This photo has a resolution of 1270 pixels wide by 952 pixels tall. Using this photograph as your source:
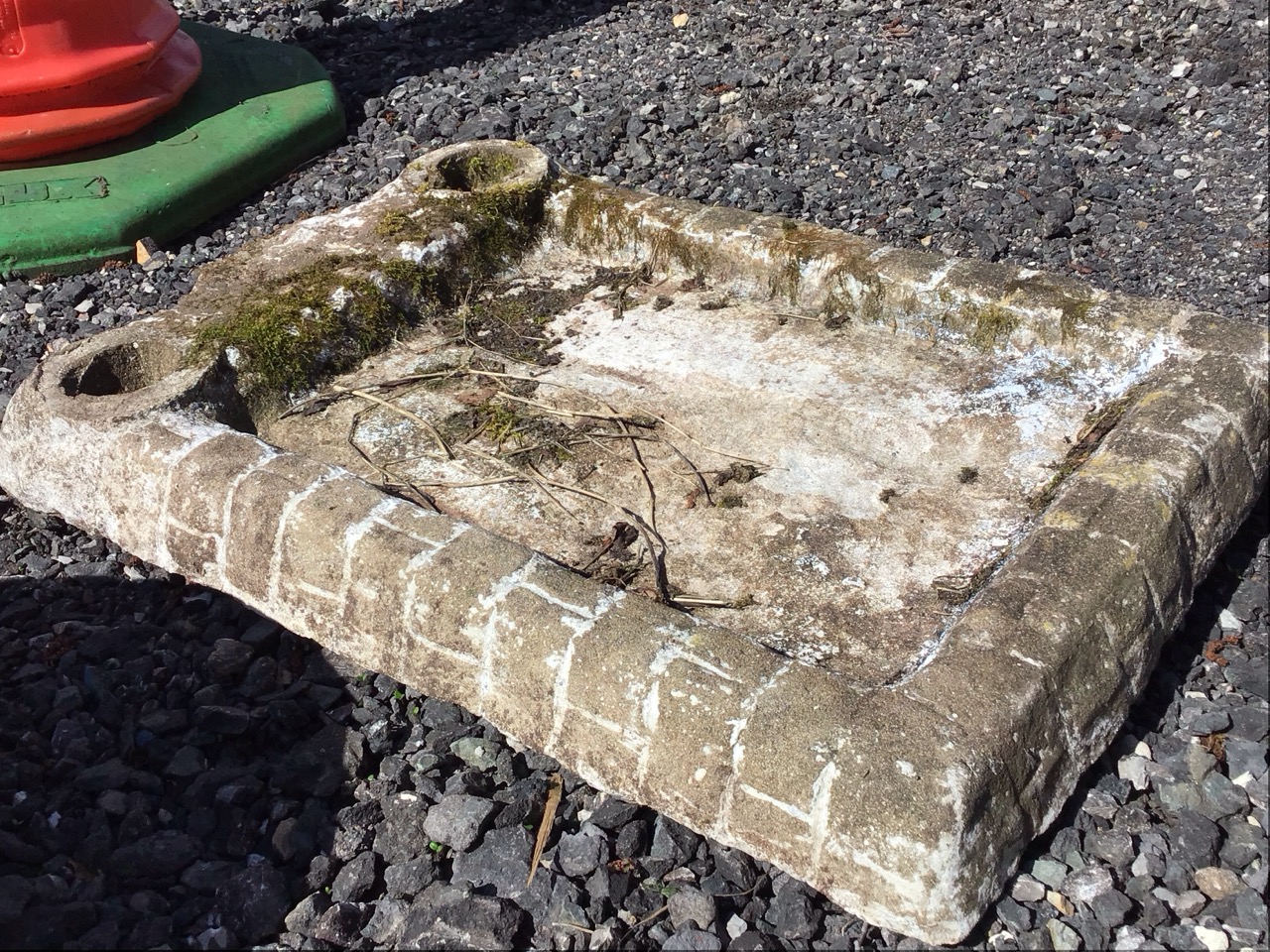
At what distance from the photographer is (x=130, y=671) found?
11.6ft

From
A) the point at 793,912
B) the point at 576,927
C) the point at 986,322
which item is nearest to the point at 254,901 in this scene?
the point at 576,927

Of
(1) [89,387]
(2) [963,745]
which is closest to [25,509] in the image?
(1) [89,387]

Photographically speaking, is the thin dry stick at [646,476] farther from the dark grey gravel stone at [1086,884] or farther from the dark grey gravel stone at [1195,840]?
the dark grey gravel stone at [1195,840]

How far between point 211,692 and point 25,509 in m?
1.17

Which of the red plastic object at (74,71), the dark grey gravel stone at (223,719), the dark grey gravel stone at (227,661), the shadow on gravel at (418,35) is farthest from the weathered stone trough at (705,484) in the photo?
the shadow on gravel at (418,35)

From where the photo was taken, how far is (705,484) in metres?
3.79

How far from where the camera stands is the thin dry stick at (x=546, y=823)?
9.76 ft

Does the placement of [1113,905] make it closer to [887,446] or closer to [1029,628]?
[1029,628]

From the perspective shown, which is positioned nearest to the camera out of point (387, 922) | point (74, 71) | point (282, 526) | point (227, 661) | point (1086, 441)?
point (387, 922)

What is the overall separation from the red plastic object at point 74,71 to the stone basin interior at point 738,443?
224 centimetres

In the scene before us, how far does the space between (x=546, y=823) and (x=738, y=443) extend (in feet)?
4.63

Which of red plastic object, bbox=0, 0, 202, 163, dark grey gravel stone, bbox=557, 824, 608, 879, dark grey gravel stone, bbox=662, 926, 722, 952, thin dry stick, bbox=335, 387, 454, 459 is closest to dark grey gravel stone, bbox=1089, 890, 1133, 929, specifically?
dark grey gravel stone, bbox=662, 926, 722, 952

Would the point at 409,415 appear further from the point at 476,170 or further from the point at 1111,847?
the point at 1111,847

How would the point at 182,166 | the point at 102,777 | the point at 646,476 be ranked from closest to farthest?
the point at 102,777 < the point at 646,476 < the point at 182,166
